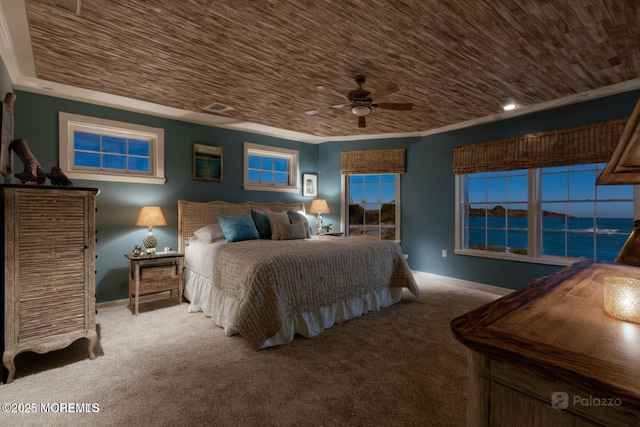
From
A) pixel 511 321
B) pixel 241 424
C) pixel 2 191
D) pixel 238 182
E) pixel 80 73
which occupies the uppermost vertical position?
pixel 80 73

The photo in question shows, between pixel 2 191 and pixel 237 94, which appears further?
pixel 237 94

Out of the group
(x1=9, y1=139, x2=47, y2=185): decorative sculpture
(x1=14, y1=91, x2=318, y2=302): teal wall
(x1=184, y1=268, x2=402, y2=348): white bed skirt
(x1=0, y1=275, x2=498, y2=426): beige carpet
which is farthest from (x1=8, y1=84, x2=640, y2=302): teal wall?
(x1=0, y1=275, x2=498, y2=426): beige carpet

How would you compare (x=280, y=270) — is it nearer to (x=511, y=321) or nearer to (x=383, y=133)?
(x=511, y=321)

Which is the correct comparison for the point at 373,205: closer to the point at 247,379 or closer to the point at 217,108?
the point at 217,108

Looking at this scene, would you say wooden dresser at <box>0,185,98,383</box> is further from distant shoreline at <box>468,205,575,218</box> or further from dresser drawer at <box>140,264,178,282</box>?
distant shoreline at <box>468,205,575,218</box>

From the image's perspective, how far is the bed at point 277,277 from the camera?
2.66 metres

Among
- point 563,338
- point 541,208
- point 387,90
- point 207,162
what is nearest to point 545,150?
point 541,208

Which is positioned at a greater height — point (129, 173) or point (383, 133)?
point (383, 133)

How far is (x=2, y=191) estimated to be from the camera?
229 cm

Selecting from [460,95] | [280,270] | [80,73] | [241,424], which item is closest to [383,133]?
[460,95]

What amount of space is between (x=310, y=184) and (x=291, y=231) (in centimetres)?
193

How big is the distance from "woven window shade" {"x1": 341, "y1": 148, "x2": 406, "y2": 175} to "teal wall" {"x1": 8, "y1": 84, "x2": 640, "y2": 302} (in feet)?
0.45

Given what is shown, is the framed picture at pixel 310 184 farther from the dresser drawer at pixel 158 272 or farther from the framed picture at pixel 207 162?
the dresser drawer at pixel 158 272

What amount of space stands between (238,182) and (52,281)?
3031 millimetres
